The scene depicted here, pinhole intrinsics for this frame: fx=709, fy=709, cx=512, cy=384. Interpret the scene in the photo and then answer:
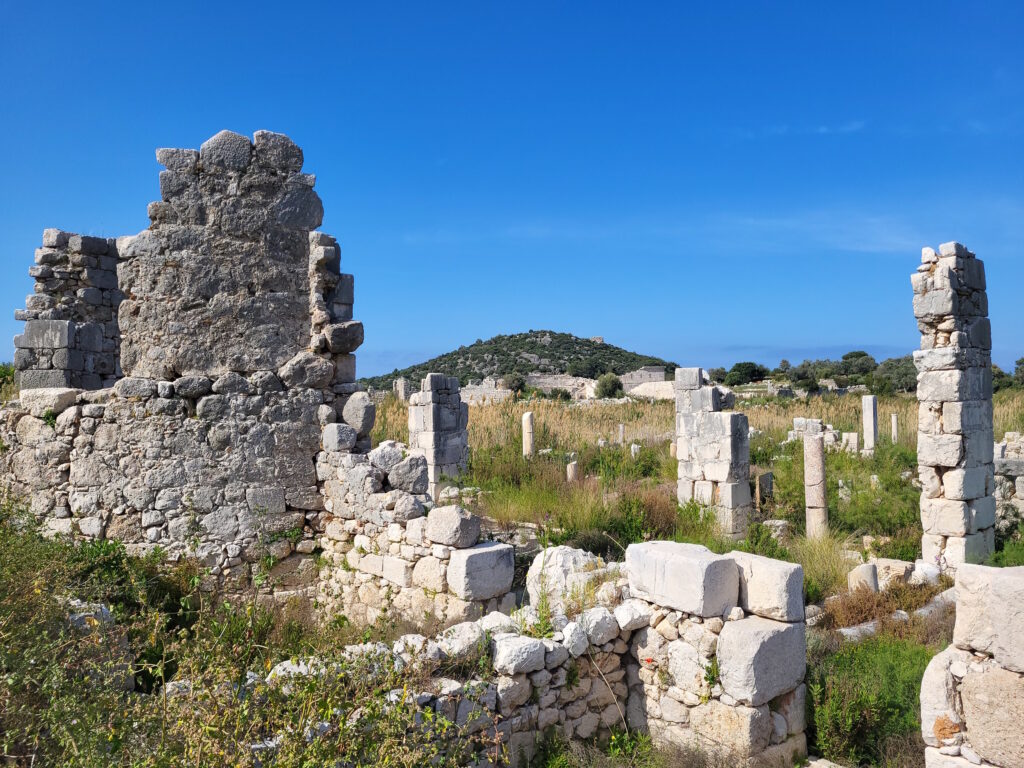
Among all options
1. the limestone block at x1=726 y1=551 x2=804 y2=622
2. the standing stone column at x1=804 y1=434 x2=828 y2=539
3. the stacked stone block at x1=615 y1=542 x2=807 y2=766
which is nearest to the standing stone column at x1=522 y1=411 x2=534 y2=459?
the standing stone column at x1=804 y1=434 x2=828 y2=539

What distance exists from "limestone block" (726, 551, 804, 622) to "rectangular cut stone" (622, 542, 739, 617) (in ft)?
0.28

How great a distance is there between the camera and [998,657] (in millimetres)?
3408

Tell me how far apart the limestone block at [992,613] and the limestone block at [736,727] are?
4.10ft

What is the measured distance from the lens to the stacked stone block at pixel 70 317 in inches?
384

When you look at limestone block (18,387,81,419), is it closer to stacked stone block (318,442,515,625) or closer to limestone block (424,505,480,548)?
stacked stone block (318,442,515,625)

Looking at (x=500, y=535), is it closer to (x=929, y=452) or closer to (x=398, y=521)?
(x=398, y=521)

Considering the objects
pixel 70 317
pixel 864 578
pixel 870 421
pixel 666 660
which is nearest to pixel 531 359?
pixel 870 421

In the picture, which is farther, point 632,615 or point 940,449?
point 940,449

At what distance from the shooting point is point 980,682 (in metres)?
3.47

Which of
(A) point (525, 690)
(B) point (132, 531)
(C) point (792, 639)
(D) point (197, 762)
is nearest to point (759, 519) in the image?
(C) point (792, 639)

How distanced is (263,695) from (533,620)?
1.81 metres

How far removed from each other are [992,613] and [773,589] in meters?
1.26

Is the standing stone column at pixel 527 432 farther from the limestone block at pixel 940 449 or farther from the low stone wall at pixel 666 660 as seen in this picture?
the low stone wall at pixel 666 660

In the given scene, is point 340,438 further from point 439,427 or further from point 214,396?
point 439,427
